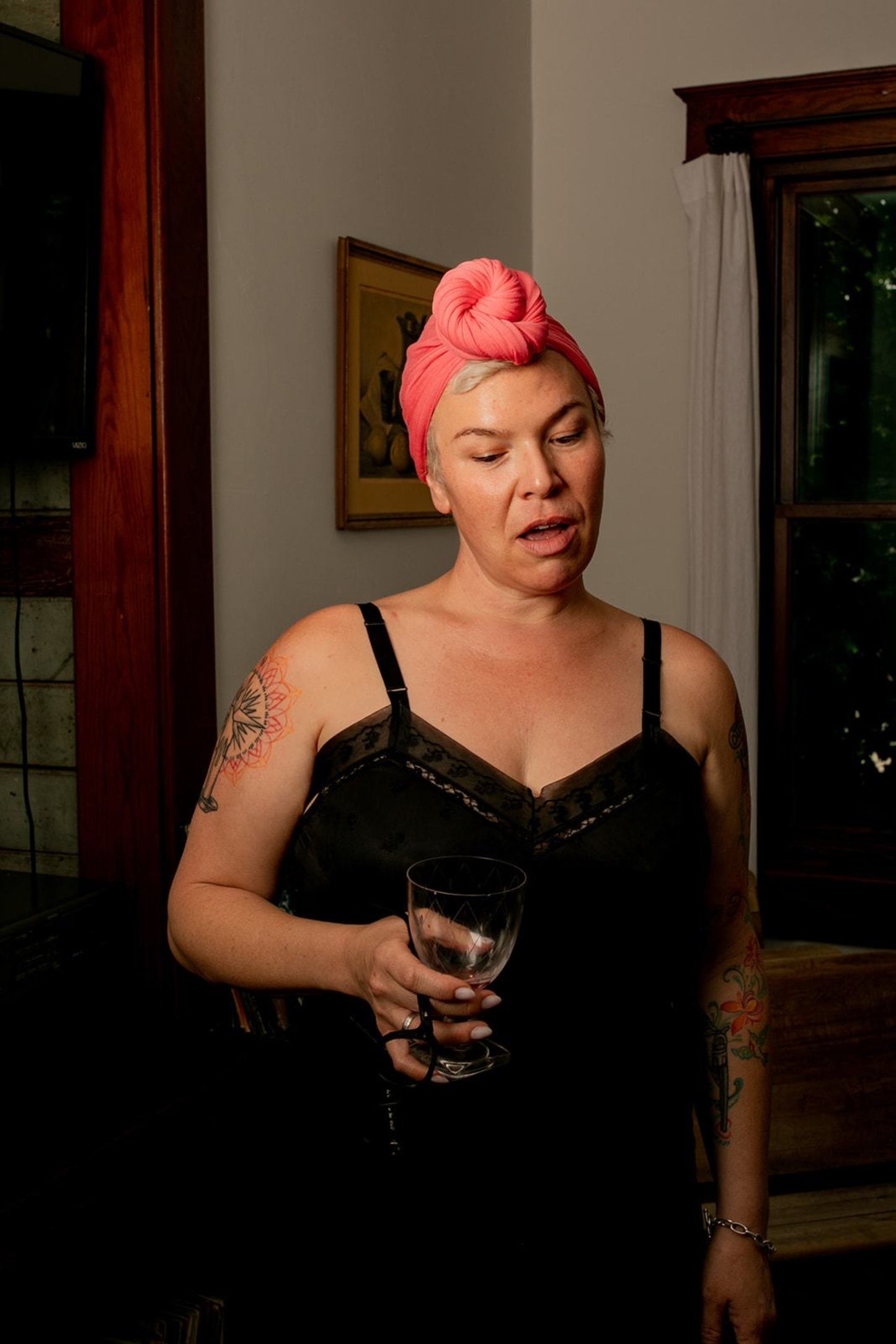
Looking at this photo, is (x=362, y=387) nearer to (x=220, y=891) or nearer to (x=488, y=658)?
(x=488, y=658)

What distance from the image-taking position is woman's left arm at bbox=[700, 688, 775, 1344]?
148 cm

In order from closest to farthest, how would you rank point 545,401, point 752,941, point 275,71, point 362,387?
point 545,401
point 752,941
point 275,71
point 362,387

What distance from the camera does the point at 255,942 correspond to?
1.31 meters

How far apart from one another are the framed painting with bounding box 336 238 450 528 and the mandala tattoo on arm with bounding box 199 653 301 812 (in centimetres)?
127

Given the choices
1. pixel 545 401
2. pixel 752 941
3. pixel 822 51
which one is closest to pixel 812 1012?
pixel 752 941

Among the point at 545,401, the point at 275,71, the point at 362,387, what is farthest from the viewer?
the point at 362,387

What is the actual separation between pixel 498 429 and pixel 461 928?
55 centimetres

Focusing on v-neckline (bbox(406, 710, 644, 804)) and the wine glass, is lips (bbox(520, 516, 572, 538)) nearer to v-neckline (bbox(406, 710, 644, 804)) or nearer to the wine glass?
v-neckline (bbox(406, 710, 644, 804))

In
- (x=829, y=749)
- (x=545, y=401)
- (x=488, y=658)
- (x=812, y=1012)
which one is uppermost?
(x=545, y=401)

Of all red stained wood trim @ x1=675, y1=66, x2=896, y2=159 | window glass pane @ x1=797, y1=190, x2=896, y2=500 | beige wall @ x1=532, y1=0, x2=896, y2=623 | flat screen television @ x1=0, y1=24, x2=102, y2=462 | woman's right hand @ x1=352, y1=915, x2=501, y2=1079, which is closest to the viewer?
woman's right hand @ x1=352, y1=915, x2=501, y2=1079

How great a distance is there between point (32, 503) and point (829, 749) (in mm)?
2392

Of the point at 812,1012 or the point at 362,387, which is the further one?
the point at 362,387

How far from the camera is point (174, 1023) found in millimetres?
2105

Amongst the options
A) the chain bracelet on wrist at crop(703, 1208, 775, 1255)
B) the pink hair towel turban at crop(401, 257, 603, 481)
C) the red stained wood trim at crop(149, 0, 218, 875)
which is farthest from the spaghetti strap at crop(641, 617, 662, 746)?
the red stained wood trim at crop(149, 0, 218, 875)
